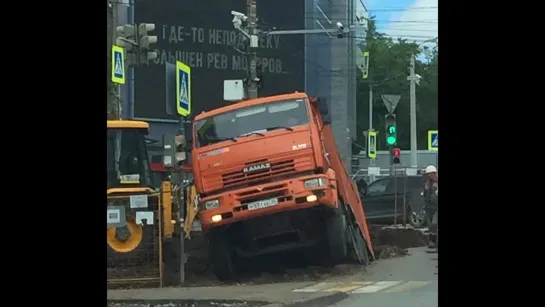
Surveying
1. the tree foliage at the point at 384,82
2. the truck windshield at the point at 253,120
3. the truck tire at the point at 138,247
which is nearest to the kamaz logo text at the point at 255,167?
the truck windshield at the point at 253,120

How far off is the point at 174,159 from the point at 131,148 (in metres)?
0.47

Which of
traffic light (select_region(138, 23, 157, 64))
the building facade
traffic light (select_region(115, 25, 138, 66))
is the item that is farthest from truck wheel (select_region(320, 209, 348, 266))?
traffic light (select_region(115, 25, 138, 66))

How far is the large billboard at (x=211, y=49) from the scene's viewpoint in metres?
8.46

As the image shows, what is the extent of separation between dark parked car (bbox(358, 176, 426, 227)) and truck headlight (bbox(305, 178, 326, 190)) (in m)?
0.42

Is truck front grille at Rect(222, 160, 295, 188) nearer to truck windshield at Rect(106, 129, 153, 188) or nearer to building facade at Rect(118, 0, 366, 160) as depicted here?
building facade at Rect(118, 0, 366, 160)

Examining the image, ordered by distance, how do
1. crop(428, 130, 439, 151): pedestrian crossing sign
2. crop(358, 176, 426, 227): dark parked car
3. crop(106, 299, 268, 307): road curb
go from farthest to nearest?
crop(358, 176, 426, 227): dark parked car, crop(106, 299, 268, 307): road curb, crop(428, 130, 439, 151): pedestrian crossing sign

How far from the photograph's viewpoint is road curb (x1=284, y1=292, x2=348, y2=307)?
7910 mm

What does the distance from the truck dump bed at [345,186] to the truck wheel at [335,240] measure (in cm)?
20

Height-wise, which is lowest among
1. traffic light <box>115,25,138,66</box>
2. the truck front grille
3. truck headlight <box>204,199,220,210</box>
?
truck headlight <box>204,199,220,210</box>

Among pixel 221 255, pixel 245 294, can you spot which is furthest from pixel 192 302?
pixel 221 255

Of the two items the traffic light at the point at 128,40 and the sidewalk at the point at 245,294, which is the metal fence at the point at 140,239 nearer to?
the sidewalk at the point at 245,294

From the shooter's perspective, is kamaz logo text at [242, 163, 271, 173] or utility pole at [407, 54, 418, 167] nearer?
utility pole at [407, 54, 418, 167]
